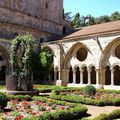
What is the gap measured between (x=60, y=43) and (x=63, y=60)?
1.84 metres

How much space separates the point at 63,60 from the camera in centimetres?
2745

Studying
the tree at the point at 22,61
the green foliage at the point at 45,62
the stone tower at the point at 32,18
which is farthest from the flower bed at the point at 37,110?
the stone tower at the point at 32,18

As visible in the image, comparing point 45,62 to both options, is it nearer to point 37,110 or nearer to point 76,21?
point 37,110

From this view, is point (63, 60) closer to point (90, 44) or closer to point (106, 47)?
point (90, 44)

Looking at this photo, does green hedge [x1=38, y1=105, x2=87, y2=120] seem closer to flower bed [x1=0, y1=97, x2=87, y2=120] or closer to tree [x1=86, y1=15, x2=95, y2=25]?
flower bed [x1=0, y1=97, x2=87, y2=120]

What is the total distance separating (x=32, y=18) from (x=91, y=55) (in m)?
11.0

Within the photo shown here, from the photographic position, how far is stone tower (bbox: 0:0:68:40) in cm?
2939

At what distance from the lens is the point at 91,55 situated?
25.0m

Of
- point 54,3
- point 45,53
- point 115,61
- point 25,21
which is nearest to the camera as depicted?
point 115,61

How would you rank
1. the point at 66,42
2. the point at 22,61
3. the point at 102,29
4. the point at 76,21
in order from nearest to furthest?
the point at 22,61 → the point at 102,29 → the point at 66,42 → the point at 76,21

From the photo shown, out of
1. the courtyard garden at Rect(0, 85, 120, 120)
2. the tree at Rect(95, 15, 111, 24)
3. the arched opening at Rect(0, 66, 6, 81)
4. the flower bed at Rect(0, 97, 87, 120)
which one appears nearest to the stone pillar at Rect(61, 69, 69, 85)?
the arched opening at Rect(0, 66, 6, 81)

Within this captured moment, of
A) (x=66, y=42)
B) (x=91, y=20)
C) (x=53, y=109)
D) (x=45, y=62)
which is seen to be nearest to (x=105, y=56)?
(x=66, y=42)

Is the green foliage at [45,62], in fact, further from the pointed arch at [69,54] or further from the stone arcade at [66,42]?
the pointed arch at [69,54]

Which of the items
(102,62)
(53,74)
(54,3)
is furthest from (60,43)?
(54,3)
